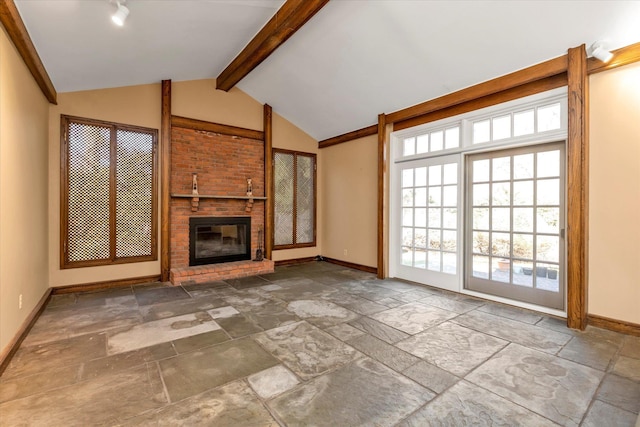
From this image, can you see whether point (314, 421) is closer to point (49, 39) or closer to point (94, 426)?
point (94, 426)

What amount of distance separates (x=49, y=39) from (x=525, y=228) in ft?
18.6

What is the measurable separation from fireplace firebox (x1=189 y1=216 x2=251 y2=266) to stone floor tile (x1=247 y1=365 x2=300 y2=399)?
11.7 feet

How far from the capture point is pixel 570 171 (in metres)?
3.13

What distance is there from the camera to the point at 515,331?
302 centimetres

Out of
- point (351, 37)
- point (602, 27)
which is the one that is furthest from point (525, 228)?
point (351, 37)

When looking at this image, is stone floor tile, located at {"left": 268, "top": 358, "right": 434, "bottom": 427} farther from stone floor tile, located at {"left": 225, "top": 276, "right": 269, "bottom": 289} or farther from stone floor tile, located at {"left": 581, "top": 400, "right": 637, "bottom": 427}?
stone floor tile, located at {"left": 225, "top": 276, "right": 269, "bottom": 289}

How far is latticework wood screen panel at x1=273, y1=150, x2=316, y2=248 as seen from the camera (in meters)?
6.42

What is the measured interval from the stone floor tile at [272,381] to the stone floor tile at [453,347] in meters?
1.07

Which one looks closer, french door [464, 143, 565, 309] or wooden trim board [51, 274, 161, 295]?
french door [464, 143, 565, 309]

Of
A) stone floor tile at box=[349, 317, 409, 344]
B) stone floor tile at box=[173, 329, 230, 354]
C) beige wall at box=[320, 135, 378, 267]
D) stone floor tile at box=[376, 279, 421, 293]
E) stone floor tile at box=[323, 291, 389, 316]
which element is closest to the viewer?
stone floor tile at box=[173, 329, 230, 354]

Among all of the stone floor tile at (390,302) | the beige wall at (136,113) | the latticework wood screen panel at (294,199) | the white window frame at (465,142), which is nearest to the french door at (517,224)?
the white window frame at (465,142)

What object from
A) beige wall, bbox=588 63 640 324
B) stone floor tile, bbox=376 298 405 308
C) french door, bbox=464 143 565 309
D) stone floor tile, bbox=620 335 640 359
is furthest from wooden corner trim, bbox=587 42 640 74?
stone floor tile, bbox=376 298 405 308

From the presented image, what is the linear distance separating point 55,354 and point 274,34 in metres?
3.96

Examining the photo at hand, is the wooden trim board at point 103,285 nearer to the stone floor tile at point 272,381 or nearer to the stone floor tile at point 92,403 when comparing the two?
the stone floor tile at point 92,403
